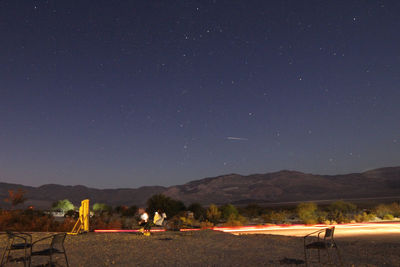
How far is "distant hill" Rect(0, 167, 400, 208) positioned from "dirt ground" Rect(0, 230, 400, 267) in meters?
84.7

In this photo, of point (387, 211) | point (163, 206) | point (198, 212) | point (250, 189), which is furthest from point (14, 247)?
point (250, 189)

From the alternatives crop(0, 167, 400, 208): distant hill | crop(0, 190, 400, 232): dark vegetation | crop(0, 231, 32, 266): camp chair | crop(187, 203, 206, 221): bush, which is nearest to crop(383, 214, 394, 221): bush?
crop(0, 190, 400, 232): dark vegetation

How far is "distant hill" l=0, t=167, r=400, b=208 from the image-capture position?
102706 millimetres

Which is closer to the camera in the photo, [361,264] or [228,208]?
[361,264]

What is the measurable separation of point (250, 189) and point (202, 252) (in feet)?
349

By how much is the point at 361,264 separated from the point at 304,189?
340ft

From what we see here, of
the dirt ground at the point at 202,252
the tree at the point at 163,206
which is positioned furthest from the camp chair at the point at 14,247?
Answer: the tree at the point at 163,206

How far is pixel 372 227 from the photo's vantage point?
2031 centimetres

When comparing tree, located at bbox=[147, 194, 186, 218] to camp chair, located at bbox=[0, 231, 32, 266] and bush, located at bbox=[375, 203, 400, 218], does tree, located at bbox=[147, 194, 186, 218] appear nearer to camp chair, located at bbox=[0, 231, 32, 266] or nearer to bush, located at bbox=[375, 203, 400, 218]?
A: bush, located at bbox=[375, 203, 400, 218]

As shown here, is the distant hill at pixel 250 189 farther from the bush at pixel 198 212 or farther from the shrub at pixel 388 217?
the shrub at pixel 388 217

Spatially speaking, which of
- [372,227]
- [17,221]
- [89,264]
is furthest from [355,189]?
[89,264]

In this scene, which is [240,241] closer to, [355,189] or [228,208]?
[228,208]

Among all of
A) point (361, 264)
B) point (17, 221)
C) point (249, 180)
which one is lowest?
point (361, 264)

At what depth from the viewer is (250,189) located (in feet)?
379
